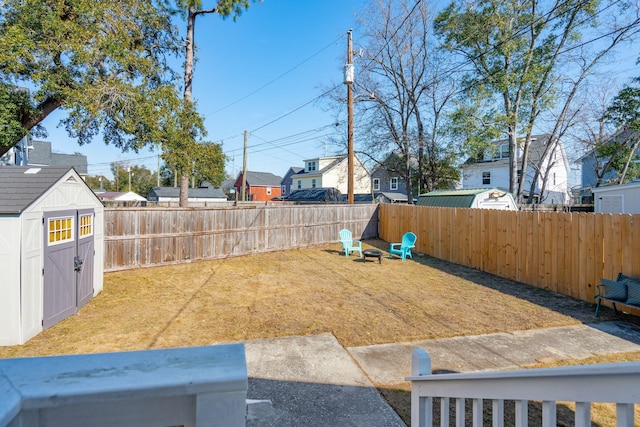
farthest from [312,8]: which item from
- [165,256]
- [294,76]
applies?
[165,256]

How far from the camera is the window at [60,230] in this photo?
5234mm

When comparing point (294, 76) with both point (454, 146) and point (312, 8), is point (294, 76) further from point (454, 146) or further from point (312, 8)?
point (454, 146)

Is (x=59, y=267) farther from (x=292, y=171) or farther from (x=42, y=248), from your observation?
(x=292, y=171)

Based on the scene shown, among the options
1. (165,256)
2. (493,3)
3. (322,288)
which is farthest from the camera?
(493,3)

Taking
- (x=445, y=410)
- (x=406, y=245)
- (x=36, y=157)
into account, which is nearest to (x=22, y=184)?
(x=445, y=410)

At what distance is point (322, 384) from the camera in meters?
3.67

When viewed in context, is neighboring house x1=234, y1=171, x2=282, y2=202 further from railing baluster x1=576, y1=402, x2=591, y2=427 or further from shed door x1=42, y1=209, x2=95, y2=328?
railing baluster x1=576, y1=402, x2=591, y2=427

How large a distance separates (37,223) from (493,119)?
19.3 metres

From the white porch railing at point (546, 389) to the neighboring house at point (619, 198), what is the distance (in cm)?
1600

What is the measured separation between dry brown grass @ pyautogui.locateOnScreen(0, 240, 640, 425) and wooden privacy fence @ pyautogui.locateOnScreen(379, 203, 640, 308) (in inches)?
17.3

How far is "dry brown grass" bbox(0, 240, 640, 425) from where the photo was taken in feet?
16.1

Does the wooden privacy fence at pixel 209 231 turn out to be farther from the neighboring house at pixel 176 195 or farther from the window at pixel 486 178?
the neighboring house at pixel 176 195

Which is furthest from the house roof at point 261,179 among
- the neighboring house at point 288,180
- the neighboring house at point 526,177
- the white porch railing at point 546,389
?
the white porch railing at point 546,389

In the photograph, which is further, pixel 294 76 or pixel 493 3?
pixel 294 76
